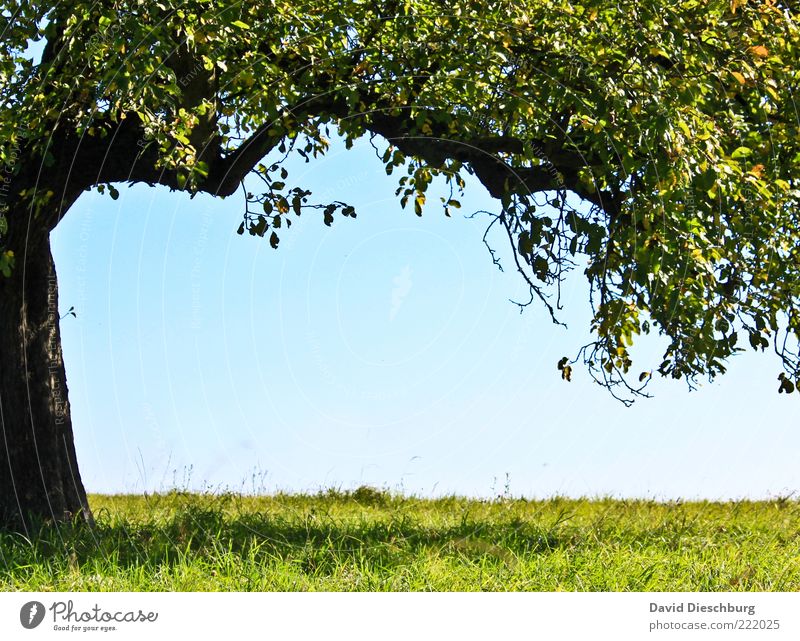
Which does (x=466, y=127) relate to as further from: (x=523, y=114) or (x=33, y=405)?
(x=33, y=405)

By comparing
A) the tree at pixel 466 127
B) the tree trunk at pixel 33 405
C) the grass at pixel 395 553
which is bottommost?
the grass at pixel 395 553

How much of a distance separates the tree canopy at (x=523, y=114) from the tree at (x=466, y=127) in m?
0.03

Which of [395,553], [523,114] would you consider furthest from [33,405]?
[523,114]

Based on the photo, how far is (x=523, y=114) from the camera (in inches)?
385

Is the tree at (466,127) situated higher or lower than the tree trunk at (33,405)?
higher

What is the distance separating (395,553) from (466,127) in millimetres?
4587

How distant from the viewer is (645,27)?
8625 mm

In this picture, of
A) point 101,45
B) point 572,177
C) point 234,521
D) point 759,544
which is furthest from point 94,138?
point 759,544

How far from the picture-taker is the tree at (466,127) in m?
8.41

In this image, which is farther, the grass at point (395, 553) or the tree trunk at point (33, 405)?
the tree trunk at point (33, 405)

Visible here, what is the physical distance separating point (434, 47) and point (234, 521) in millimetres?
6101

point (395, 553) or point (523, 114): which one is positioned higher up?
point (523, 114)

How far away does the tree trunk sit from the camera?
957cm
